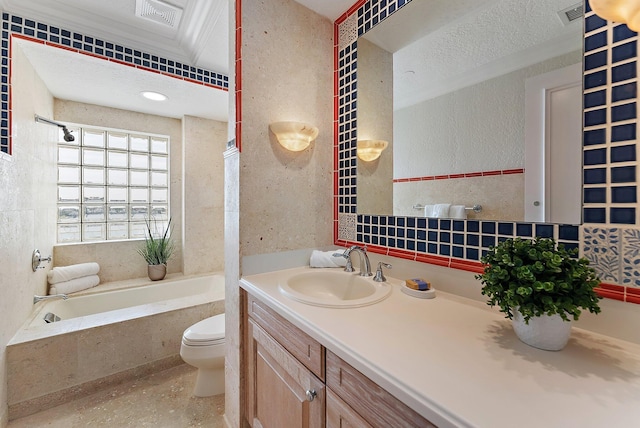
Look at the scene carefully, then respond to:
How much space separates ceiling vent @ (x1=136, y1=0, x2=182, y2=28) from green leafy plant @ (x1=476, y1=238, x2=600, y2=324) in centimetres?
216

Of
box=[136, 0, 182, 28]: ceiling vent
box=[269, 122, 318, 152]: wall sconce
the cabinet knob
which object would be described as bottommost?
the cabinet knob

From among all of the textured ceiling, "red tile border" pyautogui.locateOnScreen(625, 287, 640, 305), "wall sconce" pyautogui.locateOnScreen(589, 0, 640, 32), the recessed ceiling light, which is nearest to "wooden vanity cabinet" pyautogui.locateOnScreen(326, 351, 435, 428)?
"red tile border" pyautogui.locateOnScreen(625, 287, 640, 305)

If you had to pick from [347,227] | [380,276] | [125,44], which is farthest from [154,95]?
[380,276]

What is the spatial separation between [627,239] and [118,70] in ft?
9.23

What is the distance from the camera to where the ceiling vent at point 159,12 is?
158 cm

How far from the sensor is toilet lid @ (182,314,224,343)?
1.58 m

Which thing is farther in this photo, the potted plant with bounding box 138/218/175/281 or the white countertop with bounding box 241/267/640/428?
the potted plant with bounding box 138/218/175/281

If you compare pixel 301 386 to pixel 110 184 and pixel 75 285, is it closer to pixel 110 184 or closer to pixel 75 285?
pixel 75 285

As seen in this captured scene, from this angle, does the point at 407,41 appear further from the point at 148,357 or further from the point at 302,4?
the point at 148,357

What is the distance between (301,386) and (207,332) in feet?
3.45

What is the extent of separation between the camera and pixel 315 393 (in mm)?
792

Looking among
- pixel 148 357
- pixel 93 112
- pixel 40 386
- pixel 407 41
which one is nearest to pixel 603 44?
pixel 407 41

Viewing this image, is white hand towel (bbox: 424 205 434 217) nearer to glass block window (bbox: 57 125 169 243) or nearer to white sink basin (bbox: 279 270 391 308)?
white sink basin (bbox: 279 270 391 308)

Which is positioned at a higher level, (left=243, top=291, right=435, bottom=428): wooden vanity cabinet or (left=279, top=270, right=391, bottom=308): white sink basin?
(left=279, top=270, right=391, bottom=308): white sink basin
